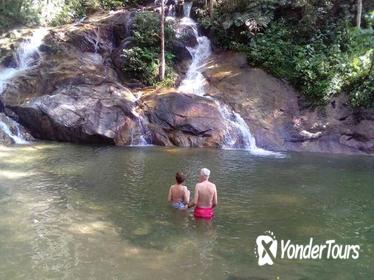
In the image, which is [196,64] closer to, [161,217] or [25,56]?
[25,56]

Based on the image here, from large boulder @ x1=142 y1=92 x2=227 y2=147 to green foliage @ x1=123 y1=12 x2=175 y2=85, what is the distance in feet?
8.81

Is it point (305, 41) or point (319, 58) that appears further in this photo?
point (305, 41)

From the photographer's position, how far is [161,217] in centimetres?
946

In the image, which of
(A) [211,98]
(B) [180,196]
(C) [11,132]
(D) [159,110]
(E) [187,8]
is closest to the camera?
(B) [180,196]

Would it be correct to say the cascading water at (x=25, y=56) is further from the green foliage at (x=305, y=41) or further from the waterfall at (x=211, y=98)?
the green foliage at (x=305, y=41)

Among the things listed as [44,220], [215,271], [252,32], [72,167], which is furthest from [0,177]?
[252,32]

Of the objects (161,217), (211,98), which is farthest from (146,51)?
(161,217)

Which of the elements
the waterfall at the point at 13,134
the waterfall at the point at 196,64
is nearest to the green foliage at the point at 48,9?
the waterfall at the point at 196,64

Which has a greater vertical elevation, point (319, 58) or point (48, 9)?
point (48, 9)

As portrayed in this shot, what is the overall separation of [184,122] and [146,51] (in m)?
5.18

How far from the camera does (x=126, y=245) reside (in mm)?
7977

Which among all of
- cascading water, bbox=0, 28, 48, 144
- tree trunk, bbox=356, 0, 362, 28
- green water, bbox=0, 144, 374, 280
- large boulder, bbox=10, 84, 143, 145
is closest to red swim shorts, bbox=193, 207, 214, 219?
green water, bbox=0, 144, 374, 280

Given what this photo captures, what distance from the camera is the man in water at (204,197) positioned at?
904cm

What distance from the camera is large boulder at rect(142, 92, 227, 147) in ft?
60.2
